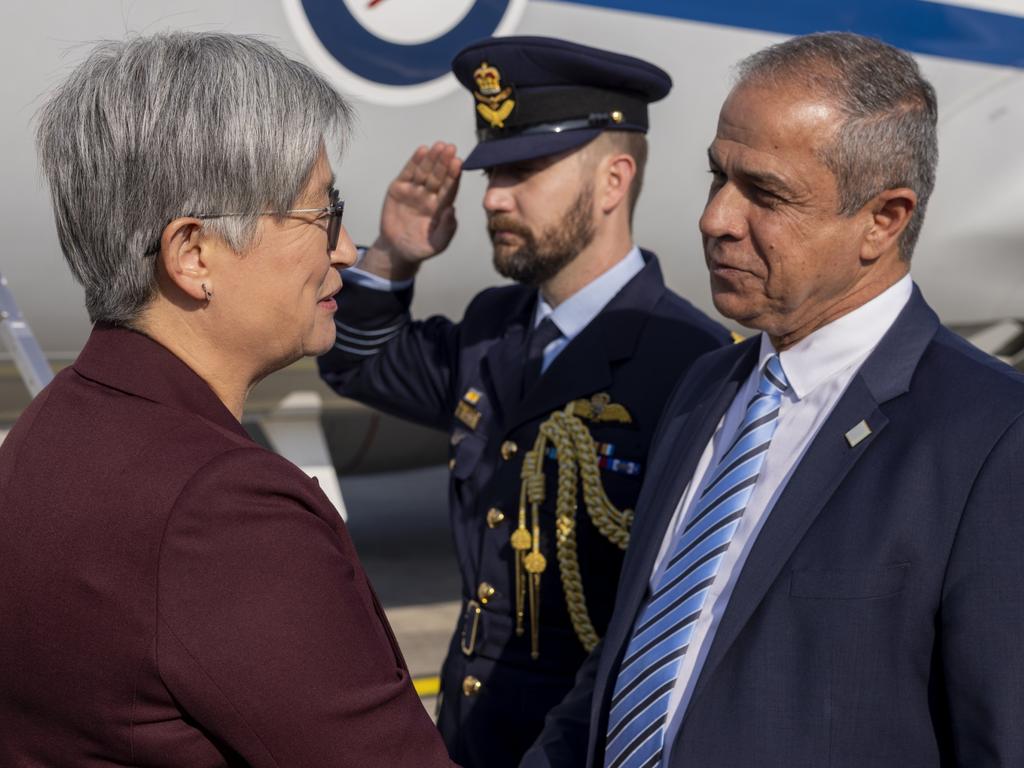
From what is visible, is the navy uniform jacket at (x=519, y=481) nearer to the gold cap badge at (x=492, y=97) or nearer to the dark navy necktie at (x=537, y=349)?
the dark navy necktie at (x=537, y=349)

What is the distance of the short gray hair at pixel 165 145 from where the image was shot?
1076 millimetres

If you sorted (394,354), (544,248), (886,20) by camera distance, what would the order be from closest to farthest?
(544,248), (394,354), (886,20)

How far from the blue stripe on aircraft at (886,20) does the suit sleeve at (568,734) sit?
2635mm

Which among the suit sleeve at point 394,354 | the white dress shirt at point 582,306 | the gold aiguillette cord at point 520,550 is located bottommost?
the gold aiguillette cord at point 520,550

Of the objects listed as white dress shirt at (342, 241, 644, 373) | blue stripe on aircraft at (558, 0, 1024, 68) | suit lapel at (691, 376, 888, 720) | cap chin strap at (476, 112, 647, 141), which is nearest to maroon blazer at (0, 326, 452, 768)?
suit lapel at (691, 376, 888, 720)

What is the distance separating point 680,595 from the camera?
147cm

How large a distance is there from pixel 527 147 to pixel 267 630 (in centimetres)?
148

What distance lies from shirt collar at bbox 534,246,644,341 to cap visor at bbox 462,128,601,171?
24 cm

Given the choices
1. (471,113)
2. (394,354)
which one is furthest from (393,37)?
(394,354)

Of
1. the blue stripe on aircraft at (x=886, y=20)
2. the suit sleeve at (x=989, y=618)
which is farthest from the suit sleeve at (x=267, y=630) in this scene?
the blue stripe on aircraft at (x=886, y=20)

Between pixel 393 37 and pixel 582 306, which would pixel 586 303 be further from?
pixel 393 37

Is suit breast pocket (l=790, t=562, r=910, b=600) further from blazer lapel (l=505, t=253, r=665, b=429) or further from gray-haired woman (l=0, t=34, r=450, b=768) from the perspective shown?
blazer lapel (l=505, t=253, r=665, b=429)

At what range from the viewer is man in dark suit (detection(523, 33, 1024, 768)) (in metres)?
1.25

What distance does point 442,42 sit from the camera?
3.67m
